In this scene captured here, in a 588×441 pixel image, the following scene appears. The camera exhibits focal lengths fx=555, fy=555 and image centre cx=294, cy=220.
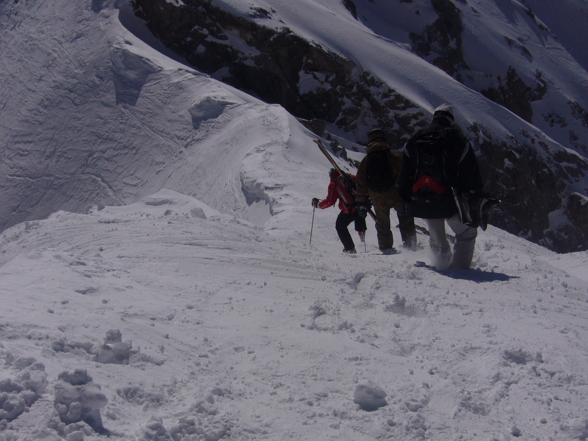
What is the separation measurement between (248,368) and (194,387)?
0.36m

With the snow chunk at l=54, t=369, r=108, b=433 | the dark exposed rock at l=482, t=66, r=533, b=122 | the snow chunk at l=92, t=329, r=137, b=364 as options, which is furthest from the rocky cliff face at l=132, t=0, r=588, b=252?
the snow chunk at l=54, t=369, r=108, b=433

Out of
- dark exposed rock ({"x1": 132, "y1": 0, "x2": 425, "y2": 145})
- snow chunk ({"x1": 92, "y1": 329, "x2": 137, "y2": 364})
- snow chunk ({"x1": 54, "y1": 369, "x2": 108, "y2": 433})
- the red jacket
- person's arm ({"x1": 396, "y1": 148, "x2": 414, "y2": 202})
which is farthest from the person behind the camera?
dark exposed rock ({"x1": 132, "y1": 0, "x2": 425, "y2": 145})

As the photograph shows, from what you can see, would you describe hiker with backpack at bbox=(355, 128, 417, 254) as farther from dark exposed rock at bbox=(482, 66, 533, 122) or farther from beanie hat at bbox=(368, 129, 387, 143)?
dark exposed rock at bbox=(482, 66, 533, 122)

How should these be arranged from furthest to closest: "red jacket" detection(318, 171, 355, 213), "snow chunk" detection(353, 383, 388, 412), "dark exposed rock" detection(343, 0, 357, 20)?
"dark exposed rock" detection(343, 0, 357, 20) → "red jacket" detection(318, 171, 355, 213) → "snow chunk" detection(353, 383, 388, 412)

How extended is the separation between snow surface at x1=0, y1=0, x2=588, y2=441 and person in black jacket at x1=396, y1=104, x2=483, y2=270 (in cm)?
58

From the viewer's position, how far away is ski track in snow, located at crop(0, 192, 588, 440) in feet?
8.45

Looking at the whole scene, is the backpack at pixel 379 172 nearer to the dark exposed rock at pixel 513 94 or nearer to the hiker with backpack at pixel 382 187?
the hiker with backpack at pixel 382 187

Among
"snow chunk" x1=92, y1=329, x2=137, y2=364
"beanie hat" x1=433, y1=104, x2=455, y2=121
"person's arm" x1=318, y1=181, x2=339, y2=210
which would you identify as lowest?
"person's arm" x1=318, y1=181, x2=339, y2=210

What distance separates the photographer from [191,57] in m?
29.9

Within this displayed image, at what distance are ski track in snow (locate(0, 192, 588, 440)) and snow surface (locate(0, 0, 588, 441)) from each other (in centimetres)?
1

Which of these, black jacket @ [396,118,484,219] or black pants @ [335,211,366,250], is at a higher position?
black jacket @ [396,118,484,219]

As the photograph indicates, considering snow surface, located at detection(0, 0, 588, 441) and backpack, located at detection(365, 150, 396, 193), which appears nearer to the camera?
snow surface, located at detection(0, 0, 588, 441)

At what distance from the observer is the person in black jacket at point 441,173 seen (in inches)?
203

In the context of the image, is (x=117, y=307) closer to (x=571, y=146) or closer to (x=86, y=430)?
(x=86, y=430)
